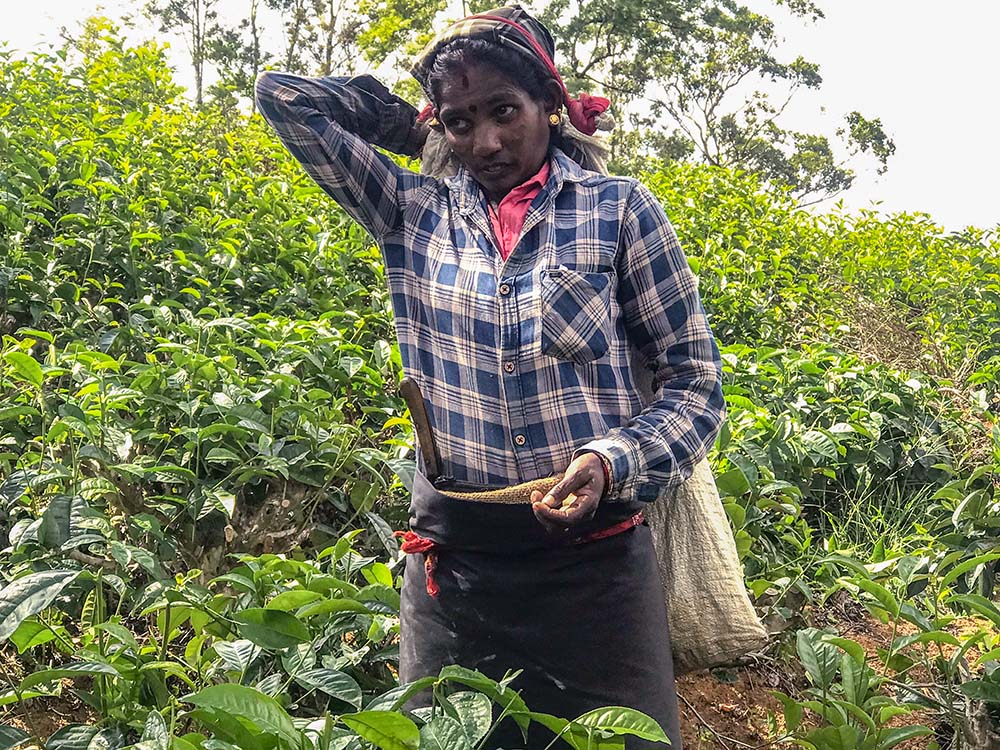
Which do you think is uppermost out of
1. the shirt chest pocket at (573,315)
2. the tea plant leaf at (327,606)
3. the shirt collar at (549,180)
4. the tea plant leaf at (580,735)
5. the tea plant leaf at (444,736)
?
the shirt collar at (549,180)

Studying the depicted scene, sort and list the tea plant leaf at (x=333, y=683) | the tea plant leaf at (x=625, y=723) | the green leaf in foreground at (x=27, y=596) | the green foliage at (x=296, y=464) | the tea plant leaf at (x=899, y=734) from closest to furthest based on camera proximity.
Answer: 1. the tea plant leaf at (x=625, y=723)
2. the green leaf in foreground at (x=27, y=596)
3. the tea plant leaf at (x=333, y=683)
4. the green foliage at (x=296, y=464)
5. the tea plant leaf at (x=899, y=734)

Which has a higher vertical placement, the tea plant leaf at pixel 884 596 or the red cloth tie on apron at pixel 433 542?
the red cloth tie on apron at pixel 433 542

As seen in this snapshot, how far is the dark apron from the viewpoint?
4.36 ft

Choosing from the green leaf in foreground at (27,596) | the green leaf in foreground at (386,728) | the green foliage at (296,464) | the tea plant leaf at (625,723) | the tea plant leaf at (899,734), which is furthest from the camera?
the tea plant leaf at (899,734)

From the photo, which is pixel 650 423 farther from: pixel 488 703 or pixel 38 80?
pixel 38 80

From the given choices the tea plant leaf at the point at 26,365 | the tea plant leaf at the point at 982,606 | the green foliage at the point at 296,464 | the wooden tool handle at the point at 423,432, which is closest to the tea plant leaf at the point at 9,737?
the green foliage at the point at 296,464

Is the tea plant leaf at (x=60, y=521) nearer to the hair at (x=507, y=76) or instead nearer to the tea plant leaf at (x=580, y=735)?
the hair at (x=507, y=76)

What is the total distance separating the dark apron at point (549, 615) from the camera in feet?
4.36

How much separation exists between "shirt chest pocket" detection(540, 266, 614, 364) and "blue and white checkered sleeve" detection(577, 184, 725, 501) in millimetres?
65

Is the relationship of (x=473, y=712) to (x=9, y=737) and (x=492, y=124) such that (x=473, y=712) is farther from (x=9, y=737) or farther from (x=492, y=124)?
(x=492, y=124)

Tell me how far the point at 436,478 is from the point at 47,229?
8.80ft

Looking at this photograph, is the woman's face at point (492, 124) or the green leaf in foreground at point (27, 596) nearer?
the green leaf in foreground at point (27, 596)

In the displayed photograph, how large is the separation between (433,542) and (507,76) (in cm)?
63

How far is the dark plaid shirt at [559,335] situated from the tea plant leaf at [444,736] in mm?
358
